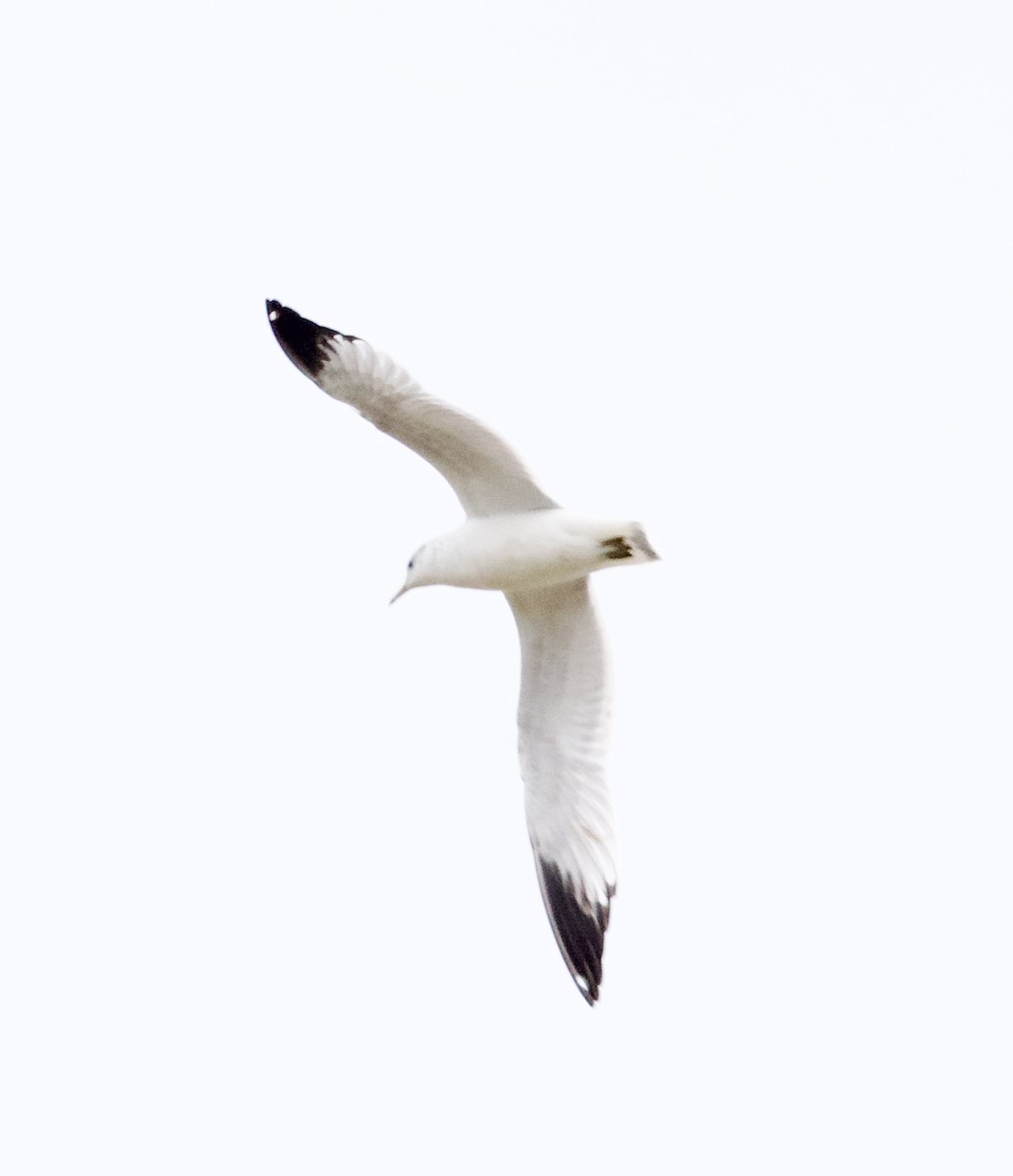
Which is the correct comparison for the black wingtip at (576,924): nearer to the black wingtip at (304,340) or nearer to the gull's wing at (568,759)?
the gull's wing at (568,759)

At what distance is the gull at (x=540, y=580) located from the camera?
9930mm

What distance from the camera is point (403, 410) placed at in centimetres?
995

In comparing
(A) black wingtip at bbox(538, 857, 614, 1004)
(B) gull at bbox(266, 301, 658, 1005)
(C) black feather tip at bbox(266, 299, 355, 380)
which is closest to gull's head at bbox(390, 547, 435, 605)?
(B) gull at bbox(266, 301, 658, 1005)

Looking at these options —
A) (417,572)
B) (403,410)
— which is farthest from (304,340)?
(417,572)

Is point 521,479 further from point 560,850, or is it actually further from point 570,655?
point 560,850

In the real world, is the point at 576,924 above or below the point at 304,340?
below

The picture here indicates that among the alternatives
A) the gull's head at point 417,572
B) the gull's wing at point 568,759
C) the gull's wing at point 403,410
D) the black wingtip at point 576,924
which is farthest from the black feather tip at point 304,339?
the black wingtip at point 576,924

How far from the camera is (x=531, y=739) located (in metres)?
11.4

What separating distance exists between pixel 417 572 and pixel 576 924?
1947 mm

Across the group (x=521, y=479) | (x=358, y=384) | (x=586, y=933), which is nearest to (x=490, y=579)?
(x=521, y=479)

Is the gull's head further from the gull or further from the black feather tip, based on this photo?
the black feather tip

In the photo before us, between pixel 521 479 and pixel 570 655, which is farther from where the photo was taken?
pixel 570 655

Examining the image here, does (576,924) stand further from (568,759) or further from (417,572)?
(417,572)

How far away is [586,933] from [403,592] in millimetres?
1937
